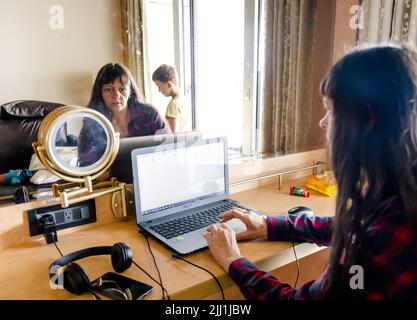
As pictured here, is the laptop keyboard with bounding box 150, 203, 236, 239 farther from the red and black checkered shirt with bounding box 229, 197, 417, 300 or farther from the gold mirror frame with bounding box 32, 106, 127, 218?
the red and black checkered shirt with bounding box 229, 197, 417, 300

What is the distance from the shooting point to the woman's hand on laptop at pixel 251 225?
3.40 ft

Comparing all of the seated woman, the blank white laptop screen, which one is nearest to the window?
the seated woman

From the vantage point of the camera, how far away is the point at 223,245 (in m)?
0.92

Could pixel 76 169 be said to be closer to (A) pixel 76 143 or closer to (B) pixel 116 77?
(A) pixel 76 143

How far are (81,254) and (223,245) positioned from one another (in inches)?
14.7

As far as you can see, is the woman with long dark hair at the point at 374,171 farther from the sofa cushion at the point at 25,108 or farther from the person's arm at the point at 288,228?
the sofa cushion at the point at 25,108

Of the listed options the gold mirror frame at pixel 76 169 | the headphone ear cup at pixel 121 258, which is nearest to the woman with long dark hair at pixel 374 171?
the headphone ear cup at pixel 121 258

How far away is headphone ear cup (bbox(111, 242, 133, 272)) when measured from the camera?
0.85 metres

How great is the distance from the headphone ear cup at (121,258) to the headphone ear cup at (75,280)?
0.09 metres

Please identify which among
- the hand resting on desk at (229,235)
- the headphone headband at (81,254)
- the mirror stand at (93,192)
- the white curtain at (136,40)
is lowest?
the headphone headband at (81,254)

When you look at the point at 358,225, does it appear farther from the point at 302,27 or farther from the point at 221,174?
the point at 302,27

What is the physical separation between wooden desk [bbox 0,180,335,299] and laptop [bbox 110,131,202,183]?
0.49 feet

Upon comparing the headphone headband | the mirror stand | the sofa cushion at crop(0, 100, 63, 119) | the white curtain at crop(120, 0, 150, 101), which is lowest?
the headphone headband

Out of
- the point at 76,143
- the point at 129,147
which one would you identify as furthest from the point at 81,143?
the point at 129,147
